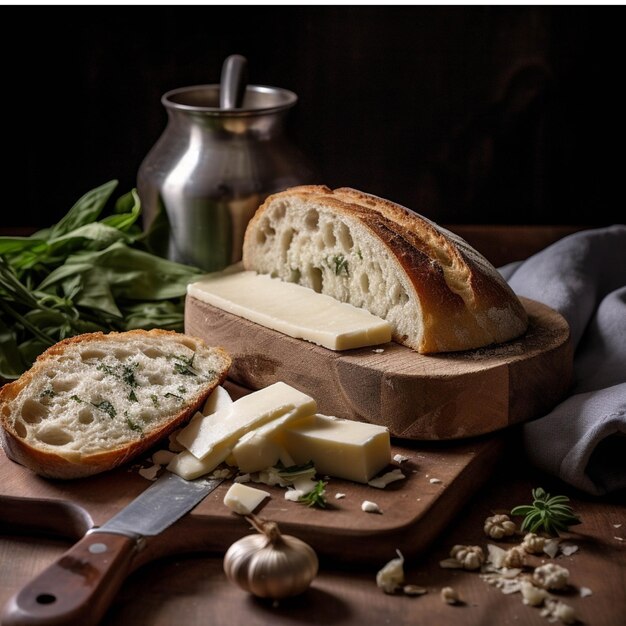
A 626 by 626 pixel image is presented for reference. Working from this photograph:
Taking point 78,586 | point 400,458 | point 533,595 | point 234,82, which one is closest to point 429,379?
point 400,458

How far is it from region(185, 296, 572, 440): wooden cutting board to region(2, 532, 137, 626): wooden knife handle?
63cm

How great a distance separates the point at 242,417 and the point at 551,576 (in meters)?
0.66

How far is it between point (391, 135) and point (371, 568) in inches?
80.4

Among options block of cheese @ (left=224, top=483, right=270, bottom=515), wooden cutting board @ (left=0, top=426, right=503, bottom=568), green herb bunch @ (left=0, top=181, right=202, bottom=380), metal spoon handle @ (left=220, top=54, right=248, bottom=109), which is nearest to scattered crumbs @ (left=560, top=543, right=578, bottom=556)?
wooden cutting board @ (left=0, top=426, right=503, bottom=568)

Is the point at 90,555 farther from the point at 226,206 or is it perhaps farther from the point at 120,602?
the point at 226,206

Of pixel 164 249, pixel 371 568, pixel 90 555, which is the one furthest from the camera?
pixel 164 249

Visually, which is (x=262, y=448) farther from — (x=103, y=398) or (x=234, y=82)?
(x=234, y=82)

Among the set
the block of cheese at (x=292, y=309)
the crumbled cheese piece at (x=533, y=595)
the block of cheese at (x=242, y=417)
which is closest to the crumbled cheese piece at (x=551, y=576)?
the crumbled cheese piece at (x=533, y=595)

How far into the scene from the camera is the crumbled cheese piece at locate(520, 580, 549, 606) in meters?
1.65

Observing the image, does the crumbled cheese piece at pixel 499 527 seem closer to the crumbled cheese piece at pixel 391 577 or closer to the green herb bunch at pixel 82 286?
the crumbled cheese piece at pixel 391 577

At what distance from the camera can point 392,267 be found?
222cm

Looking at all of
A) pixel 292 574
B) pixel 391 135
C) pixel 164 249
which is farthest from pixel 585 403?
pixel 391 135

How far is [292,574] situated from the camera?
164 centimetres

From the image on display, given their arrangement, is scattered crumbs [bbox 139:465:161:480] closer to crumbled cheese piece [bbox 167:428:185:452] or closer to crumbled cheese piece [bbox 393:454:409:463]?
crumbled cheese piece [bbox 167:428:185:452]
